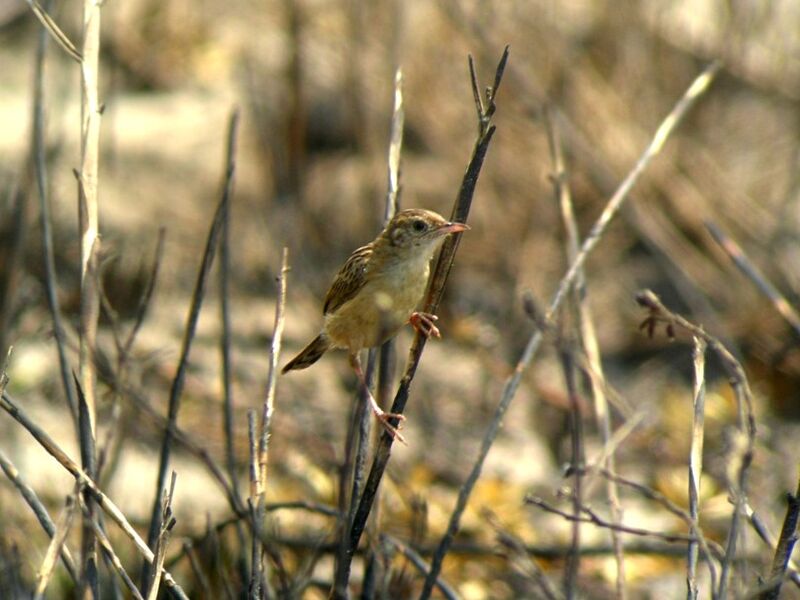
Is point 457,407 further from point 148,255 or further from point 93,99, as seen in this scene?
point 93,99

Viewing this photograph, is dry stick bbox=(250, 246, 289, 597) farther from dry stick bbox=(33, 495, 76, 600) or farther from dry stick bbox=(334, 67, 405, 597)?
dry stick bbox=(33, 495, 76, 600)

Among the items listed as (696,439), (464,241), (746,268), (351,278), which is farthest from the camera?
(464,241)

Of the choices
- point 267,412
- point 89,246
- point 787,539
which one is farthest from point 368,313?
point 787,539

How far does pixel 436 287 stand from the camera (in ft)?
9.83

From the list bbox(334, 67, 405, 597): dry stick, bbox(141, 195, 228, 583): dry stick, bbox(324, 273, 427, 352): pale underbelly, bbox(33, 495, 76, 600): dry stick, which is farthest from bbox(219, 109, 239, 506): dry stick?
bbox(33, 495, 76, 600): dry stick

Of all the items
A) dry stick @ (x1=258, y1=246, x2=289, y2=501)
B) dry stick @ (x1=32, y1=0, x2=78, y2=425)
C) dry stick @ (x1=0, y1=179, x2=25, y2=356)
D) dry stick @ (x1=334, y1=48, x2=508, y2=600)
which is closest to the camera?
dry stick @ (x1=334, y1=48, x2=508, y2=600)

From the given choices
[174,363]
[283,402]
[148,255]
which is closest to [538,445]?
[283,402]

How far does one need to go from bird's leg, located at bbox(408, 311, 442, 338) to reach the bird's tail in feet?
1.43

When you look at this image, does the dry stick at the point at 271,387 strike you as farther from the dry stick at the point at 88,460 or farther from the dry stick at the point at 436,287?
the dry stick at the point at 88,460

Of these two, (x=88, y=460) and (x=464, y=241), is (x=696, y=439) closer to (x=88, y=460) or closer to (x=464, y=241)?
(x=88, y=460)

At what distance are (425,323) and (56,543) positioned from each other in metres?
1.09

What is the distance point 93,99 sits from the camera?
305 cm

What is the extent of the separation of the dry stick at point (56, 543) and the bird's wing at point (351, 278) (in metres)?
1.32

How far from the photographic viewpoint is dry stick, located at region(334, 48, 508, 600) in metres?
2.81
